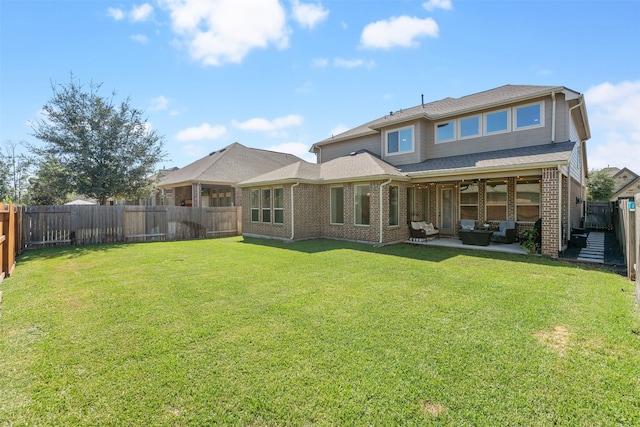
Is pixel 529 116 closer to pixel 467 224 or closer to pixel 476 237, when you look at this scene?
pixel 467 224

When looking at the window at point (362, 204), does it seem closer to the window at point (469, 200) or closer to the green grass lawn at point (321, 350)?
the window at point (469, 200)

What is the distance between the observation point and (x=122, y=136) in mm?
15188

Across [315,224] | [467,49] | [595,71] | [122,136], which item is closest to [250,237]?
[315,224]

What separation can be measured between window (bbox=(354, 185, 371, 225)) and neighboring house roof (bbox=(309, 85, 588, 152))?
144 inches

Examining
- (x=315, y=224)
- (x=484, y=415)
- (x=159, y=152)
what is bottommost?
(x=484, y=415)

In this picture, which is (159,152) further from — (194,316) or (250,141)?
(194,316)

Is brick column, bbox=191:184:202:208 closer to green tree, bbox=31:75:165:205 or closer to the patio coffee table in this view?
green tree, bbox=31:75:165:205

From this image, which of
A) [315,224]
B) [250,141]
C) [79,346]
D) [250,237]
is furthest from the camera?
[250,141]

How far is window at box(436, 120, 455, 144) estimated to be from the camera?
12.6 metres

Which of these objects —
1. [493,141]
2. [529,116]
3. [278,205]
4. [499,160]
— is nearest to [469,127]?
[493,141]

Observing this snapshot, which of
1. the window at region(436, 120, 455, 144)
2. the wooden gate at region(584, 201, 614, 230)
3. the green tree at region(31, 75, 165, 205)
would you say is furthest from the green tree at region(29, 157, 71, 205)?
the wooden gate at region(584, 201, 614, 230)

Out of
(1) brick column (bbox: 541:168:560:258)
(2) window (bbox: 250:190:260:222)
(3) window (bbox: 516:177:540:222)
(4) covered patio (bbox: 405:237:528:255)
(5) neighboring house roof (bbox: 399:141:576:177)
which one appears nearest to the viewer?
(1) brick column (bbox: 541:168:560:258)

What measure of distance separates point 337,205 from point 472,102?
7.14 m

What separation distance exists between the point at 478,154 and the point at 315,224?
7.11 metres
